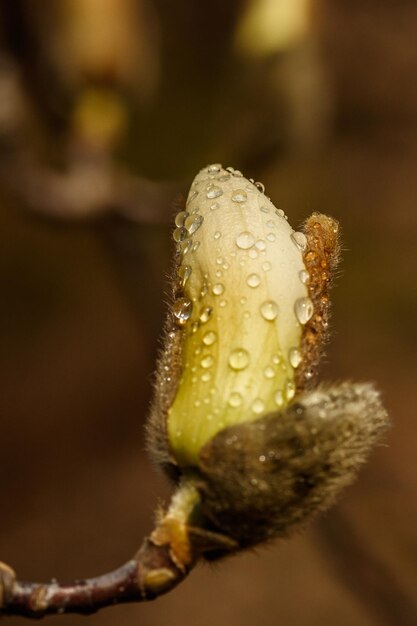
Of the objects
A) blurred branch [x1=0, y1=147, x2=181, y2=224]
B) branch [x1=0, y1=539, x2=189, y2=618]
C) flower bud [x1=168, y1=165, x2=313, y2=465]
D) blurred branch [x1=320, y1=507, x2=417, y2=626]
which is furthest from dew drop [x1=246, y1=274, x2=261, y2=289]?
blurred branch [x1=320, y1=507, x2=417, y2=626]

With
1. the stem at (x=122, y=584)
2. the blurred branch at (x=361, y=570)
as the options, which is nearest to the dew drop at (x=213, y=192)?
the stem at (x=122, y=584)

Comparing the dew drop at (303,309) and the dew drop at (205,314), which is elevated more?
the dew drop at (303,309)

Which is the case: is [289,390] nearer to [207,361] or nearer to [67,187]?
[207,361]

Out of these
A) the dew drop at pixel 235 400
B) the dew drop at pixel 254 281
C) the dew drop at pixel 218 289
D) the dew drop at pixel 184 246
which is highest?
the dew drop at pixel 184 246

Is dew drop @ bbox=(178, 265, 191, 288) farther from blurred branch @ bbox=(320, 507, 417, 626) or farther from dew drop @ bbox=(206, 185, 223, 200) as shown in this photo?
blurred branch @ bbox=(320, 507, 417, 626)

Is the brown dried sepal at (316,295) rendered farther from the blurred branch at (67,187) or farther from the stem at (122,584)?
the blurred branch at (67,187)

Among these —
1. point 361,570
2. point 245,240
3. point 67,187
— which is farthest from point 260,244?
point 361,570
